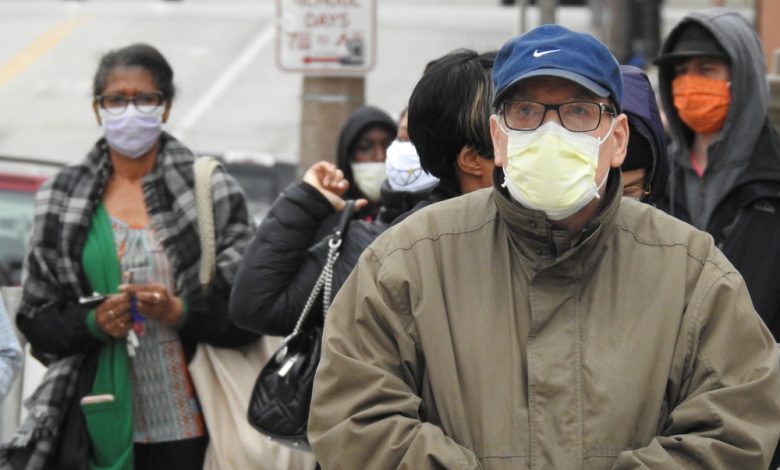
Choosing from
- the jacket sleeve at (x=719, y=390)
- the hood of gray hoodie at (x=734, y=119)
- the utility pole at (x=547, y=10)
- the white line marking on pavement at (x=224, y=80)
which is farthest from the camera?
the white line marking on pavement at (x=224, y=80)

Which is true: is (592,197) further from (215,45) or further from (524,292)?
(215,45)

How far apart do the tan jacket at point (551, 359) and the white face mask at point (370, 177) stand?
276cm

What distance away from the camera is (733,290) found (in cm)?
292

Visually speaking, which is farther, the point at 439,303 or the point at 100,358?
the point at 100,358

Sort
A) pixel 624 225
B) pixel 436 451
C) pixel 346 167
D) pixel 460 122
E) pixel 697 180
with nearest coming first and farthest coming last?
pixel 436 451 < pixel 624 225 < pixel 460 122 < pixel 697 180 < pixel 346 167

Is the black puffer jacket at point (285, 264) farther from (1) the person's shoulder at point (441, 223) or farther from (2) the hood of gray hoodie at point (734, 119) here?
(2) the hood of gray hoodie at point (734, 119)

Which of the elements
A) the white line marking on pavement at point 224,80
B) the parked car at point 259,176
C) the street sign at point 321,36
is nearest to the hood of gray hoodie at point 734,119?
the street sign at point 321,36

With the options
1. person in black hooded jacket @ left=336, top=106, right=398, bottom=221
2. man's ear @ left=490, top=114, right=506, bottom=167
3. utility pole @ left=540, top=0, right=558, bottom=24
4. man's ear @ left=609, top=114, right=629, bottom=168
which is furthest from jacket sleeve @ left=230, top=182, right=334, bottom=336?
utility pole @ left=540, top=0, right=558, bottom=24

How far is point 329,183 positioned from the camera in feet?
13.9

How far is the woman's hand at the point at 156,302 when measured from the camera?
474 cm

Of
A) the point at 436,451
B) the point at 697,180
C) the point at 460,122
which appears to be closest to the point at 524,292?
the point at 436,451

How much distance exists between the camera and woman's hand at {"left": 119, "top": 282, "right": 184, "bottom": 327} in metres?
4.74

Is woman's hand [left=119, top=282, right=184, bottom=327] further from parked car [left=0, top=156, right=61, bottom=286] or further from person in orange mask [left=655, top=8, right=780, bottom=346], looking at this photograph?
parked car [left=0, top=156, right=61, bottom=286]

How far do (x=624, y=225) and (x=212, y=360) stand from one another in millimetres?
2217
